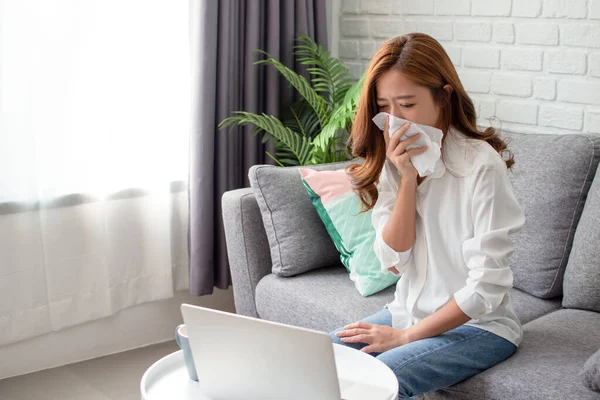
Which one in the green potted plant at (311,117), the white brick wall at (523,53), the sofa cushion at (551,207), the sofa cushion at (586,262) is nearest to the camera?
the sofa cushion at (586,262)

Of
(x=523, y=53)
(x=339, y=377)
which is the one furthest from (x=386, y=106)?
(x=523, y=53)

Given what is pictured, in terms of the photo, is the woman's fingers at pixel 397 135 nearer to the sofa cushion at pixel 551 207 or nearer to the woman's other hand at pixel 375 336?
the woman's other hand at pixel 375 336

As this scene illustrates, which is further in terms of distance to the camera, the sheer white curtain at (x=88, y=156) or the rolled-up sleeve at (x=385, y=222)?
the sheer white curtain at (x=88, y=156)

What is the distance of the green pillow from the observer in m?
2.24

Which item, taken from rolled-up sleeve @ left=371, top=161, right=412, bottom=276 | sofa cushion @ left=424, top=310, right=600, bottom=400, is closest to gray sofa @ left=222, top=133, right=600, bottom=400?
sofa cushion @ left=424, top=310, right=600, bottom=400

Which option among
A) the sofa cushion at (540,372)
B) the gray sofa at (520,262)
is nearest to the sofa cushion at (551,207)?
the gray sofa at (520,262)

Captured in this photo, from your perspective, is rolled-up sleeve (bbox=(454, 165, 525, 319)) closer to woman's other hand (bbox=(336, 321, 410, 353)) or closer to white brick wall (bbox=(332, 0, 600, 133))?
woman's other hand (bbox=(336, 321, 410, 353))

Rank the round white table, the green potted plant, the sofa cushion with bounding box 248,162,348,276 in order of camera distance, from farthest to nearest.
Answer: the green potted plant
the sofa cushion with bounding box 248,162,348,276
the round white table

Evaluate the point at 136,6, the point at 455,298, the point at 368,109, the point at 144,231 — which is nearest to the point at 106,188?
the point at 144,231

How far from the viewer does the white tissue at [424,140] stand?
5.62 feet

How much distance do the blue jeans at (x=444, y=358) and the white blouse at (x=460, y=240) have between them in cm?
4

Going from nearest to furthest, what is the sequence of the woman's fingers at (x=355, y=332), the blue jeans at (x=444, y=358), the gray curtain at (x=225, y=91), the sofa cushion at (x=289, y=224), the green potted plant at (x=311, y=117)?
the blue jeans at (x=444, y=358) < the woman's fingers at (x=355, y=332) < the sofa cushion at (x=289, y=224) < the green potted plant at (x=311, y=117) < the gray curtain at (x=225, y=91)

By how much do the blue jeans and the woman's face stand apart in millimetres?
475

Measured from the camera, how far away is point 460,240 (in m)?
1.74
